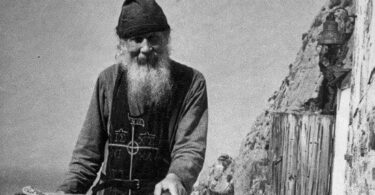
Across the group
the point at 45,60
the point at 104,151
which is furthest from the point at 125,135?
the point at 45,60

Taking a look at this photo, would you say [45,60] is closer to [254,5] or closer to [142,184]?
[254,5]

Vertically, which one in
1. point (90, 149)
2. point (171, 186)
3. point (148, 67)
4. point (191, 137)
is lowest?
point (171, 186)

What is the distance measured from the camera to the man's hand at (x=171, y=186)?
7277 mm

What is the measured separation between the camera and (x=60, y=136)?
35.0 ft

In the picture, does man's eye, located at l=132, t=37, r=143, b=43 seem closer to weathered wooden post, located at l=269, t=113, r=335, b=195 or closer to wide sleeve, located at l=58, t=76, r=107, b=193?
wide sleeve, located at l=58, t=76, r=107, b=193

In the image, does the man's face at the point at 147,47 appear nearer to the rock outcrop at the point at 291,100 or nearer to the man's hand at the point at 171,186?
the man's hand at the point at 171,186

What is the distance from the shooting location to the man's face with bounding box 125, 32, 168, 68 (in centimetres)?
776

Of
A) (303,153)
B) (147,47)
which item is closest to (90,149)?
(147,47)

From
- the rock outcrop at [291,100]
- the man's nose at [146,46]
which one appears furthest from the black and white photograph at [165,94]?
the rock outcrop at [291,100]

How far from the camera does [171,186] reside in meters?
7.29

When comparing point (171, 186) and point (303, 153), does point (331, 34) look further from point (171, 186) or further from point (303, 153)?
point (171, 186)

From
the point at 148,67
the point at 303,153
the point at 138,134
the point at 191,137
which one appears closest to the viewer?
the point at 191,137

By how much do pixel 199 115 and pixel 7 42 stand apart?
4657 millimetres

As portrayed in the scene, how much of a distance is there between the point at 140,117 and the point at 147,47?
0.40 meters
